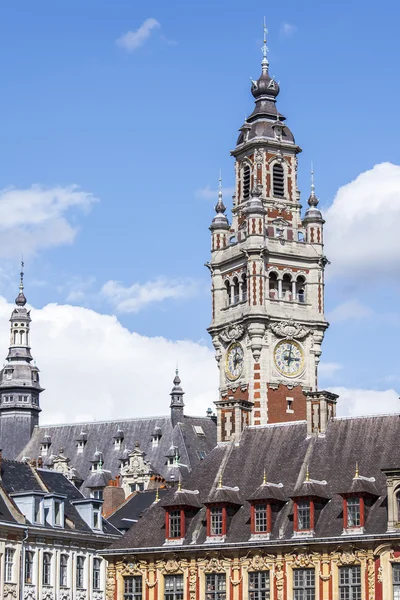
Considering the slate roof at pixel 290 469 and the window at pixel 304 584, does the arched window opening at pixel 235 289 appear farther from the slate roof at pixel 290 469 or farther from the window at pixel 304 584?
the window at pixel 304 584

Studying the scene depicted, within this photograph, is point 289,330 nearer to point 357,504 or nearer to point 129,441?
point 129,441

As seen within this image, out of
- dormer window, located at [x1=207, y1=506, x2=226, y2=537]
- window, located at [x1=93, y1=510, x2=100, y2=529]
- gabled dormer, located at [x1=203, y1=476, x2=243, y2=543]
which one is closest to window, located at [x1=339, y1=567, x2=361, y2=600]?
gabled dormer, located at [x1=203, y1=476, x2=243, y2=543]

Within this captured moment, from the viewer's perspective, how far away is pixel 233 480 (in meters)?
83.4

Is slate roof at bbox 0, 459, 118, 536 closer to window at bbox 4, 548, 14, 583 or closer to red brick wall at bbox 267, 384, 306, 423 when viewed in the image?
window at bbox 4, 548, 14, 583

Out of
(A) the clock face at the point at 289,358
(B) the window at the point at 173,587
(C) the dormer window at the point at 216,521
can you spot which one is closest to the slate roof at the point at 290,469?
(C) the dormer window at the point at 216,521

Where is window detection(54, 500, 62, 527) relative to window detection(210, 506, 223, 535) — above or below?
above

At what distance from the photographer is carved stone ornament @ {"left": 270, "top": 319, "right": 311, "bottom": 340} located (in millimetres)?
130875

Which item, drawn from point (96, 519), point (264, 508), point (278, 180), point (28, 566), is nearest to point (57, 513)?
point (28, 566)

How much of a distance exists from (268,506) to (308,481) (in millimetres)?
2450

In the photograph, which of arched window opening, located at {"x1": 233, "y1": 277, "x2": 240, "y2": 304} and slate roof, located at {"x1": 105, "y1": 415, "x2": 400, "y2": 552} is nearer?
slate roof, located at {"x1": 105, "y1": 415, "x2": 400, "y2": 552}

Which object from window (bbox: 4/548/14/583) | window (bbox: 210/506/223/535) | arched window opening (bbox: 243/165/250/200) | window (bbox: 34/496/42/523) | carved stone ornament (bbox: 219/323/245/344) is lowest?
window (bbox: 4/548/14/583)

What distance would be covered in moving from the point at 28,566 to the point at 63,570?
12.1 ft

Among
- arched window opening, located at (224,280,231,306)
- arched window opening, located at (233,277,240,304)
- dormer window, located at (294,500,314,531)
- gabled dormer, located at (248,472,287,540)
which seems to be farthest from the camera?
arched window opening, located at (224,280,231,306)

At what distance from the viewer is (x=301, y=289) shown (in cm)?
13450
